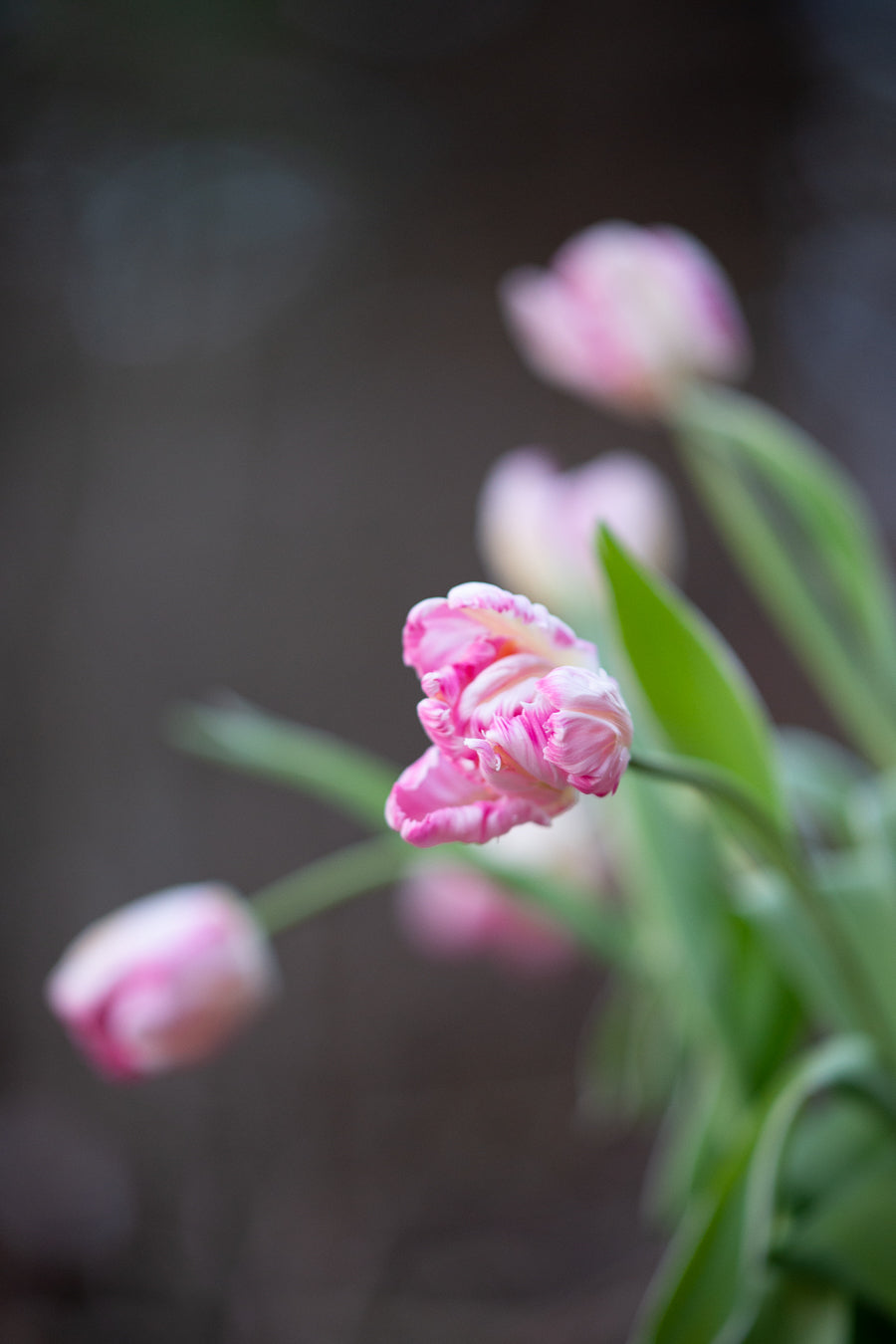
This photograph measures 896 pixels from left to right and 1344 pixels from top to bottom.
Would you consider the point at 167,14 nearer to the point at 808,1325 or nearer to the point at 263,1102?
the point at 263,1102

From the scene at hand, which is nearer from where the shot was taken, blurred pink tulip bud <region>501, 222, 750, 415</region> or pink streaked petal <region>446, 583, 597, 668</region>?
pink streaked petal <region>446, 583, 597, 668</region>

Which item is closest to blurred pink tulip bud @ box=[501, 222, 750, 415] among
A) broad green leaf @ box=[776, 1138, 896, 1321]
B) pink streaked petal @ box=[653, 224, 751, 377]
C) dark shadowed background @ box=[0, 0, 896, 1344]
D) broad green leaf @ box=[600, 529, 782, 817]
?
pink streaked petal @ box=[653, 224, 751, 377]

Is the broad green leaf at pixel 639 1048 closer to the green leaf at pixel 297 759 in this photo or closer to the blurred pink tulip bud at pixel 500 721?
the green leaf at pixel 297 759

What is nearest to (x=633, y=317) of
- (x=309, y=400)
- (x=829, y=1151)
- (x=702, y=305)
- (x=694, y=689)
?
(x=702, y=305)

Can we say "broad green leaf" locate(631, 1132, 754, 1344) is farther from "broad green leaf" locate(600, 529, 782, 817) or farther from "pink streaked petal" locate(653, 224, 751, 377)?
"pink streaked petal" locate(653, 224, 751, 377)

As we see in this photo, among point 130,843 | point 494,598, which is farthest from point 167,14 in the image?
point 494,598

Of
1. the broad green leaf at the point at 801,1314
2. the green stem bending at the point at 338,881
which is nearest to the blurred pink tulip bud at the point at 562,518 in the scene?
the green stem bending at the point at 338,881
